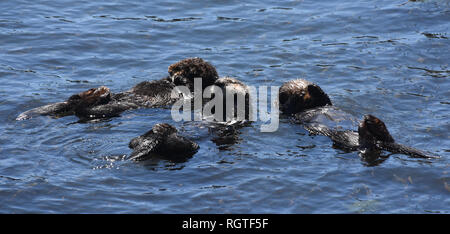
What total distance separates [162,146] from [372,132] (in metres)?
2.08

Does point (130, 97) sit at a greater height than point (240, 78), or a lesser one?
lesser

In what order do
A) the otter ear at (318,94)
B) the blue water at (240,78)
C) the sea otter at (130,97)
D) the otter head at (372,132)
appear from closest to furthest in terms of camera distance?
the blue water at (240,78) < the otter head at (372,132) < the sea otter at (130,97) < the otter ear at (318,94)

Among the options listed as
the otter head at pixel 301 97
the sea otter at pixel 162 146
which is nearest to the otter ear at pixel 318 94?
Result: the otter head at pixel 301 97

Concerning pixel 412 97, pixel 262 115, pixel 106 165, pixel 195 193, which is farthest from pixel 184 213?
pixel 412 97

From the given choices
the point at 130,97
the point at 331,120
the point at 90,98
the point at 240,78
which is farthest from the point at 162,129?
the point at 240,78

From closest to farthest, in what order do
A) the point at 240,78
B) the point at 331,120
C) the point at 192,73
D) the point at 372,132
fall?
the point at 372,132
the point at 331,120
the point at 192,73
the point at 240,78

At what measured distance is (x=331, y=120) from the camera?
7.07 meters

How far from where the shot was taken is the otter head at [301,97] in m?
7.59

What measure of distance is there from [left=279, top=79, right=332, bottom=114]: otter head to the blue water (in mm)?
392

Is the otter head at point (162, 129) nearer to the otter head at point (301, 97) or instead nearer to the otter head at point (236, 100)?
the otter head at point (236, 100)

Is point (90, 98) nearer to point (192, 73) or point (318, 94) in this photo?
point (192, 73)

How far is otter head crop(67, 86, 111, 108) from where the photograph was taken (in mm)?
7410

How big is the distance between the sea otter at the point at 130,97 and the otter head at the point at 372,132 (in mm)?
2410

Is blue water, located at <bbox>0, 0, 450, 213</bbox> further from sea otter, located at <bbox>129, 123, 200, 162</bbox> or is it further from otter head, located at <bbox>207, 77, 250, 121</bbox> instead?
otter head, located at <bbox>207, 77, 250, 121</bbox>
